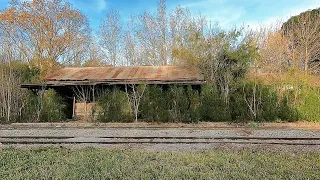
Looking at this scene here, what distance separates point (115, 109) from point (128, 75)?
127 inches

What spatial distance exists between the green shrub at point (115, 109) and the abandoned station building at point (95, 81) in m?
0.91

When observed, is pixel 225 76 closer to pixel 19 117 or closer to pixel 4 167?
pixel 19 117

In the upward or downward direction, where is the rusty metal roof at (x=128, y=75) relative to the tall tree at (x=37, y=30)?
downward

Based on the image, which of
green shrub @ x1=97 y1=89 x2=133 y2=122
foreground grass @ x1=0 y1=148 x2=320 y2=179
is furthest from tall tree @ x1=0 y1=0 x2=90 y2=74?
foreground grass @ x1=0 y1=148 x2=320 y2=179

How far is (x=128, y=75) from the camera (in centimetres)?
2045

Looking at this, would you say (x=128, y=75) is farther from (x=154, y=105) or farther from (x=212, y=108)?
(x=212, y=108)

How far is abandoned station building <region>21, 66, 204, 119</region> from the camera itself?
739 inches

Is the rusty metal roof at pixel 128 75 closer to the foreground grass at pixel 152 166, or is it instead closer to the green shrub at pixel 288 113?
the green shrub at pixel 288 113

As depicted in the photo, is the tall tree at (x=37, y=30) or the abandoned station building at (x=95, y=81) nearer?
the abandoned station building at (x=95, y=81)

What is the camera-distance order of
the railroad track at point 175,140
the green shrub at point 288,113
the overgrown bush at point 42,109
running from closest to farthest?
the railroad track at point 175,140
the green shrub at point 288,113
the overgrown bush at point 42,109

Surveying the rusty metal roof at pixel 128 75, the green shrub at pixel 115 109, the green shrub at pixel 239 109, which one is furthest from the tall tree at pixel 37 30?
the green shrub at pixel 239 109

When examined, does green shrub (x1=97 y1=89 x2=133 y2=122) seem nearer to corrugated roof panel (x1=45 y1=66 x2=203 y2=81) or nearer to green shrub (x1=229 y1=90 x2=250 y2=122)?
corrugated roof panel (x1=45 y1=66 x2=203 y2=81)

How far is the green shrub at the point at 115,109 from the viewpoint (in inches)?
712

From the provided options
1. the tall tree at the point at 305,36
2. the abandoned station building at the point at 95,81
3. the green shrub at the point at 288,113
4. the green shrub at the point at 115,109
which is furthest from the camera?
the tall tree at the point at 305,36
